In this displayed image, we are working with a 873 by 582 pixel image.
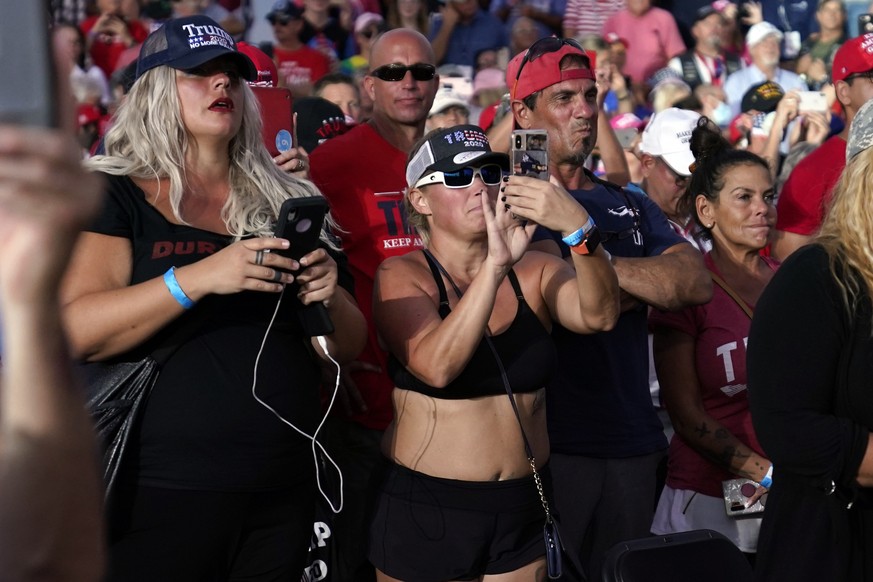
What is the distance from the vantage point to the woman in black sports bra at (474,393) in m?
3.34

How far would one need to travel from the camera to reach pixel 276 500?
10.5 ft

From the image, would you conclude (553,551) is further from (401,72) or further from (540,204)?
(401,72)

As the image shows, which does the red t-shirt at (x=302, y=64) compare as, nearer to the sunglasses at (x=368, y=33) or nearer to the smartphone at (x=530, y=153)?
the sunglasses at (x=368, y=33)

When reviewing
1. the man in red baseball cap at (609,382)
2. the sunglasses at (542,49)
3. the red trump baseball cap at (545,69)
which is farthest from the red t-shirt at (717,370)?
the sunglasses at (542,49)

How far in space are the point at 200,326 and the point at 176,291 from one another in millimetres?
186

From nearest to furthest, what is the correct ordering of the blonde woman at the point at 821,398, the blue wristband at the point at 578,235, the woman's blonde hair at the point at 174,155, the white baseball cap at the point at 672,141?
the blonde woman at the point at 821,398
the woman's blonde hair at the point at 174,155
the blue wristband at the point at 578,235
the white baseball cap at the point at 672,141

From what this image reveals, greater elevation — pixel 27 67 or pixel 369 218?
pixel 27 67

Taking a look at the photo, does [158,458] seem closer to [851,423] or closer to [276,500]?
[276,500]

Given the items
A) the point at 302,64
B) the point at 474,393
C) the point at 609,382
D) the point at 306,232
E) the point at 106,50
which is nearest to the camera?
the point at 306,232

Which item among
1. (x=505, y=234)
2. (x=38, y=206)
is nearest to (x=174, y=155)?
(x=505, y=234)

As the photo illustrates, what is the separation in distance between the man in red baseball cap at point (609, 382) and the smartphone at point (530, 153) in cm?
62

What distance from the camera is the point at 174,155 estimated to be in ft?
10.9

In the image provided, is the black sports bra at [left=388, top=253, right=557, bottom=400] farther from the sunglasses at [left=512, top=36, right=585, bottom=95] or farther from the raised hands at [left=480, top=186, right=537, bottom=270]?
the sunglasses at [left=512, top=36, right=585, bottom=95]

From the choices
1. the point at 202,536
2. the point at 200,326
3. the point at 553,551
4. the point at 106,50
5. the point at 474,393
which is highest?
the point at 106,50
